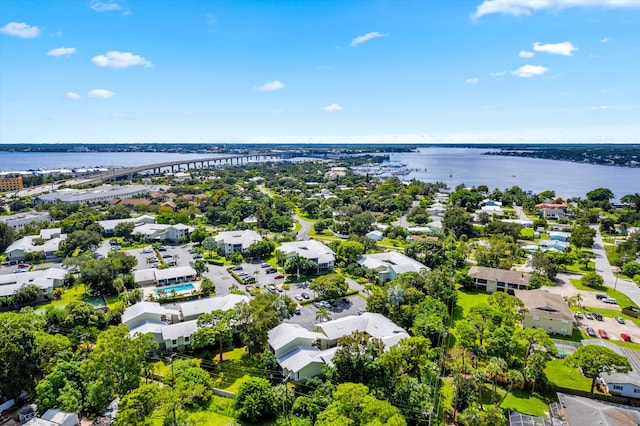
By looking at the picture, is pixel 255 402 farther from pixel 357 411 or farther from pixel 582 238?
pixel 582 238

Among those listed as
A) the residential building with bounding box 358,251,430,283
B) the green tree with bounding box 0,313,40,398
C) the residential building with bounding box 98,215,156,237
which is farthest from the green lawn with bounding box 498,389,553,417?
the residential building with bounding box 98,215,156,237

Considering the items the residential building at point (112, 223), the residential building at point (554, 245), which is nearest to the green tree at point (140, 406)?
the residential building at point (112, 223)

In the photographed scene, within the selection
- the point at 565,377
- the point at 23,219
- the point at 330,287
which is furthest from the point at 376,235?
the point at 23,219

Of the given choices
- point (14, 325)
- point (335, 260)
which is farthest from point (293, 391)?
point (335, 260)

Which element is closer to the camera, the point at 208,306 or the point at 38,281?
the point at 208,306

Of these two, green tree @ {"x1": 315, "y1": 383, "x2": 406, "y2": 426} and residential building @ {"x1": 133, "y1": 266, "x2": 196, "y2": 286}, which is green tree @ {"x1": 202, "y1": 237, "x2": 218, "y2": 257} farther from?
green tree @ {"x1": 315, "y1": 383, "x2": 406, "y2": 426}

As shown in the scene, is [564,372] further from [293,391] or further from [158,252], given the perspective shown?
[158,252]
